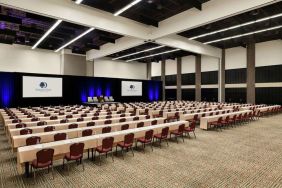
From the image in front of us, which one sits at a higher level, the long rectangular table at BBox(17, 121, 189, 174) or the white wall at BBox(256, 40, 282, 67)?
the white wall at BBox(256, 40, 282, 67)

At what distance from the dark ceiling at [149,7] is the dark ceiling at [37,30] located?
3.39m

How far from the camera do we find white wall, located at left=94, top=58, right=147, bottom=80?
27.4 metres

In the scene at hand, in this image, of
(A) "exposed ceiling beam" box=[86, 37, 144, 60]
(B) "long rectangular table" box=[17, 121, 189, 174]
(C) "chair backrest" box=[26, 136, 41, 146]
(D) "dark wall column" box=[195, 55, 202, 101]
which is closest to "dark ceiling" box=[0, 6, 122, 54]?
(A) "exposed ceiling beam" box=[86, 37, 144, 60]

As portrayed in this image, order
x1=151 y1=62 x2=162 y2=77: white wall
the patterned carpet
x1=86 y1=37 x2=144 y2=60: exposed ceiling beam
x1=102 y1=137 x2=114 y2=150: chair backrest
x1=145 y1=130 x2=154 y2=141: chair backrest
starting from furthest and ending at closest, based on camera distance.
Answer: x1=151 y1=62 x2=162 y2=77: white wall → x1=86 y1=37 x2=144 y2=60: exposed ceiling beam → x1=145 y1=130 x2=154 y2=141: chair backrest → x1=102 y1=137 x2=114 y2=150: chair backrest → the patterned carpet

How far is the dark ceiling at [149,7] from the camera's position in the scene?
36.1ft

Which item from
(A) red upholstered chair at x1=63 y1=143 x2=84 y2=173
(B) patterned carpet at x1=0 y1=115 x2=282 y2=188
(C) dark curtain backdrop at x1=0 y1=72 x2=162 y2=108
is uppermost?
(C) dark curtain backdrop at x1=0 y1=72 x2=162 y2=108

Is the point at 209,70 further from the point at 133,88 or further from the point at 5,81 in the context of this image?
the point at 5,81

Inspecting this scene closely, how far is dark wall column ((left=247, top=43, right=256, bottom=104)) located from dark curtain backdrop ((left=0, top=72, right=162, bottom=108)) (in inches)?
501

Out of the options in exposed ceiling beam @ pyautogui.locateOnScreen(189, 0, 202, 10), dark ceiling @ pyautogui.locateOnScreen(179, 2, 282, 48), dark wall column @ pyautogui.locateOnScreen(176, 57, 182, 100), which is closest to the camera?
exposed ceiling beam @ pyautogui.locateOnScreen(189, 0, 202, 10)

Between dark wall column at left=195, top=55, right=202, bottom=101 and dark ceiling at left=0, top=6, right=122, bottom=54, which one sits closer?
dark ceiling at left=0, top=6, right=122, bottom=54

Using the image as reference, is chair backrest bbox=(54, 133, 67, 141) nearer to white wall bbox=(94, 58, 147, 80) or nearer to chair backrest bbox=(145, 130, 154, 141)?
chair backrest bbox=(145, 130, 154, 141)

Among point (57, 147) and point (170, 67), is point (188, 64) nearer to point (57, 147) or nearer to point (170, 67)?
point (170, 67)

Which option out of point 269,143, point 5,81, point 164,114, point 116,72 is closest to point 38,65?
point 5,81

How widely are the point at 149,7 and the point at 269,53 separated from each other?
14.8 m
